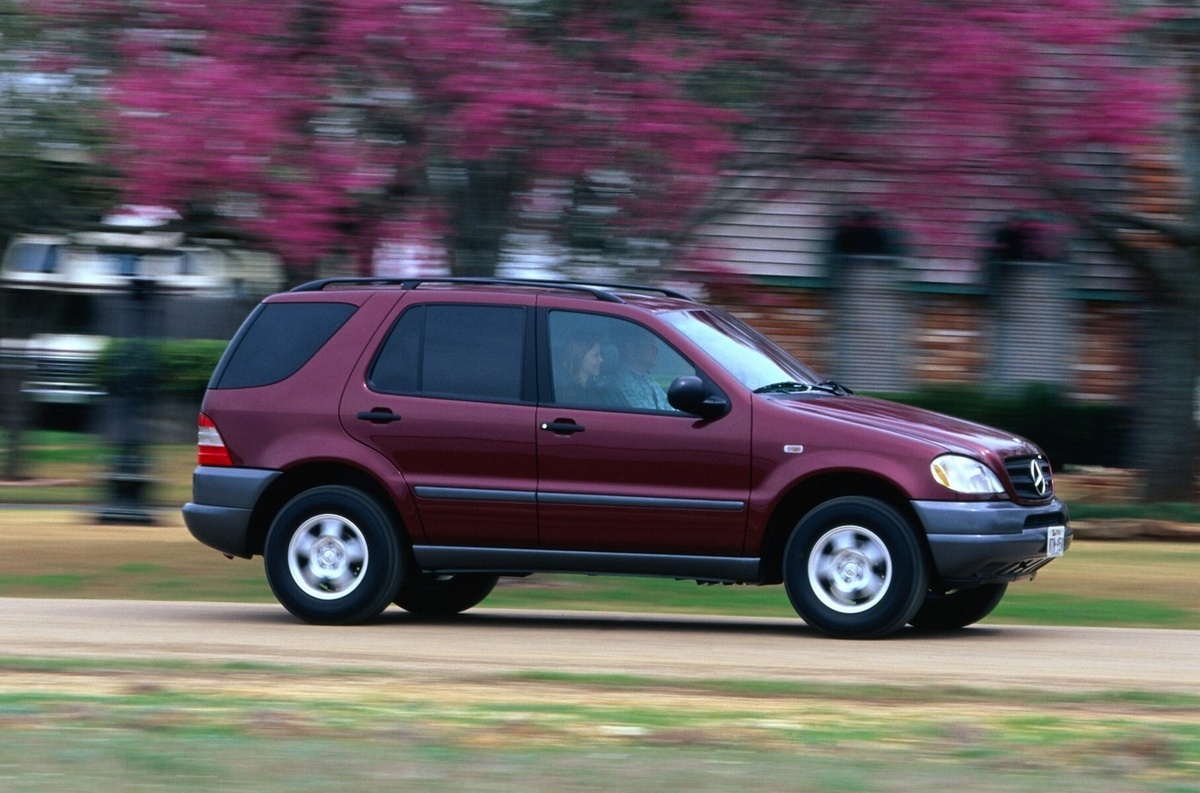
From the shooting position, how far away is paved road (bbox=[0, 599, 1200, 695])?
8.37m

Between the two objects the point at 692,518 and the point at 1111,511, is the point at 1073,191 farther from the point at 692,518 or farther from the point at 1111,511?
the point at 692,518

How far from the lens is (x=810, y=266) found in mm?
22375

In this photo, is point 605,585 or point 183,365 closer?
point 605,585

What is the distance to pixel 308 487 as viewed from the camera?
33.8ft

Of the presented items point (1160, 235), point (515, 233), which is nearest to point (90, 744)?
point (515, 233)

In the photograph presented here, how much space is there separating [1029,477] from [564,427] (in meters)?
2.36

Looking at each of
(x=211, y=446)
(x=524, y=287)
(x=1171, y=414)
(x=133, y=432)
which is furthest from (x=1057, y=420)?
(x=211, y=446)

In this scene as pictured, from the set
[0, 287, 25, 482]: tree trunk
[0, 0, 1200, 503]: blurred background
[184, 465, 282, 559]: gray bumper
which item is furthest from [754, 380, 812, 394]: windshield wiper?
[0, 287, 25, 482]: tree trunk

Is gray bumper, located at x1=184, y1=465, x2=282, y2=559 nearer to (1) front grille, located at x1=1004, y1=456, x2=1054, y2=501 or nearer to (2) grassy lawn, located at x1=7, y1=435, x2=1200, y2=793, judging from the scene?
(2) grassy lawn, located at x1=7, y1=435, x2=1200, y2=793

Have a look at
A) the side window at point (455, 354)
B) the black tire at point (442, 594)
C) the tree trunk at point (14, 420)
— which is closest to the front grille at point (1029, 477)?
the side window at point (455, 354)

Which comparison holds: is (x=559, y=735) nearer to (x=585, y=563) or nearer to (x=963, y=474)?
(x=585, y=563)

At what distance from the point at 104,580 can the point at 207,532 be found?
121 inches

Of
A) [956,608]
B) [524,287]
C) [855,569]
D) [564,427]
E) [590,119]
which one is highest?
[590,119]

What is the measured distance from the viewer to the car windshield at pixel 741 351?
9836 mm
